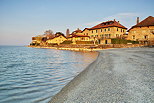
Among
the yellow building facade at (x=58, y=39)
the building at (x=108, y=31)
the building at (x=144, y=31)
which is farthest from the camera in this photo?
the yellow building facade at (x=58, y=39)

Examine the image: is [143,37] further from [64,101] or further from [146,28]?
[64,101]

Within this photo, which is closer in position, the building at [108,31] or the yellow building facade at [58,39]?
the building at [108,31]

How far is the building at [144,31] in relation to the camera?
42812mm

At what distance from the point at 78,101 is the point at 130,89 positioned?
2.20 metres

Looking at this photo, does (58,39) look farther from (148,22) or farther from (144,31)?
(148,22)

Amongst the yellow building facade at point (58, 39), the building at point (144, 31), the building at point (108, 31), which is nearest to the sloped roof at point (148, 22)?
the building at point (144, 31)

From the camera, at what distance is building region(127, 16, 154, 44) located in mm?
42812

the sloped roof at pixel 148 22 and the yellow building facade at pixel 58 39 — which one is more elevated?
the sloped roof at pixel 148 22

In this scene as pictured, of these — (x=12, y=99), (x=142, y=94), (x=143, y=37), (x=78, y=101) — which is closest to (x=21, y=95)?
(x=12, y=99)

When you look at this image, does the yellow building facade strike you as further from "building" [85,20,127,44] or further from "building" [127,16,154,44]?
"building" [127,16,154,44]

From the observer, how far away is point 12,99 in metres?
4.73

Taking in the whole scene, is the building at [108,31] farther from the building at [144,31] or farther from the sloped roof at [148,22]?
the sloped roof at [148,22]

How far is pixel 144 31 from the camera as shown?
4419 cm

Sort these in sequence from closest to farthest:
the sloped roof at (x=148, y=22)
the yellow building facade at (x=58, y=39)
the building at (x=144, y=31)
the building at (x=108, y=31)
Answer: the building at (x=144, y=31) → the sloped roof at (x=148, y=22) → the building at (x=108, y=31) → the yellow building facade at (x=58, y=39)
